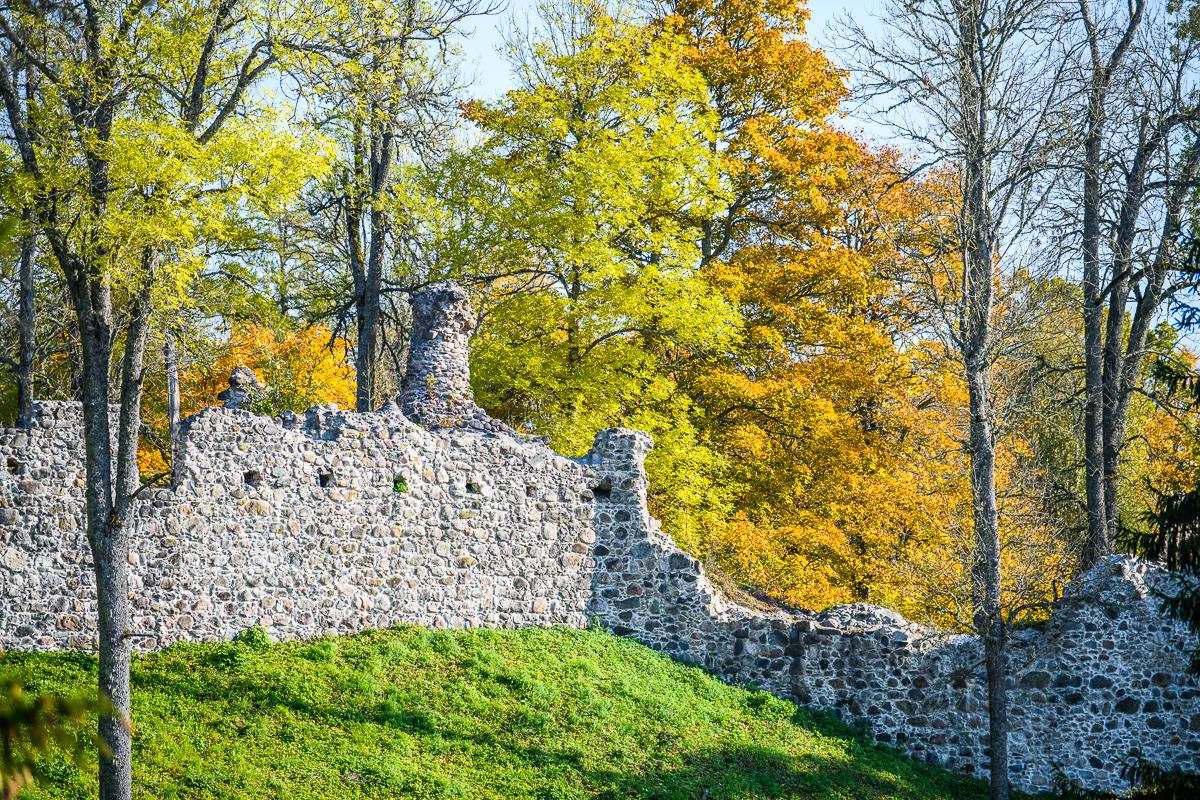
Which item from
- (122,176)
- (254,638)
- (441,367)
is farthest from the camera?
(441,367)

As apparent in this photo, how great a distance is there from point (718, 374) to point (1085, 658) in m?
9.31

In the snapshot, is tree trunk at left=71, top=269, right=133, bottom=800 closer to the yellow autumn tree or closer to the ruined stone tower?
the ruined stone tower

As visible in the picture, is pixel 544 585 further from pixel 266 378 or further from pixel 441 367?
pixel 266 378

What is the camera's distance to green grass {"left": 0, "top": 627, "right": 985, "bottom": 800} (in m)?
11.0

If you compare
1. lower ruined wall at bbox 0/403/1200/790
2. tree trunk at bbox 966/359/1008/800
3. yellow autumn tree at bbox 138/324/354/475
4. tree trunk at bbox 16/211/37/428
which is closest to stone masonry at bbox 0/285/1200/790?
lower ruined wall at bbox 0/403/1200/790

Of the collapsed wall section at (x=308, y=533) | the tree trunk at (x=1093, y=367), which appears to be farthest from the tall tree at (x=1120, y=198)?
the collapsed wall section at (x=308, y=533)

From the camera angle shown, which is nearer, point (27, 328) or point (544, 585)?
point (544, 585)

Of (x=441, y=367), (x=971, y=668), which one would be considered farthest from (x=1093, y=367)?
(x=441, y=367)

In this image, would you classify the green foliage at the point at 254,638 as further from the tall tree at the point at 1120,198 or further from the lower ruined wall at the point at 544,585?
the tall tree at the point at 1120,198

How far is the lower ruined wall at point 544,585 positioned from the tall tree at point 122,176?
232cm

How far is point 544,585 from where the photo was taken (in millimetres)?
16234

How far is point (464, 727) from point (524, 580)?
3.51 metres

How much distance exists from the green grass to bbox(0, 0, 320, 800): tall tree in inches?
47.7

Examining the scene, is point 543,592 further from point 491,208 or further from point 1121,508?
point 1121,508
